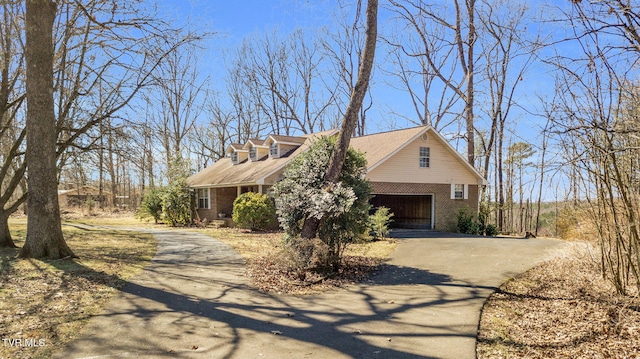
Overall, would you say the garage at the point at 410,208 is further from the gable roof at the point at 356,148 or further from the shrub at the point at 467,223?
the gable roof at the point at 356,148

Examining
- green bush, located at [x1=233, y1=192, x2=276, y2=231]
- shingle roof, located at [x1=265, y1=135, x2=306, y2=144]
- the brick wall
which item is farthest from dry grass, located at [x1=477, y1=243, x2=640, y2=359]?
shingle roof, located at [x1=265, y1=135, x2=306, y2=144]

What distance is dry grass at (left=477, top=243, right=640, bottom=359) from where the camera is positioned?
4.93 meters

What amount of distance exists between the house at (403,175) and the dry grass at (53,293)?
1030 centimetres

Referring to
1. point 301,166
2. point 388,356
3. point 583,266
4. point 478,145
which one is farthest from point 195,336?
point 478,145

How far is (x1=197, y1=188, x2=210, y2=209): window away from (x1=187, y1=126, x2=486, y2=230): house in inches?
20.7

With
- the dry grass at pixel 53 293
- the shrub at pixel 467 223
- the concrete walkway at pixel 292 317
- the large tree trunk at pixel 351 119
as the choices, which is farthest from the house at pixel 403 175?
the dry grass at pixel 53 293

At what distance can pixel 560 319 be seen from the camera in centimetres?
609

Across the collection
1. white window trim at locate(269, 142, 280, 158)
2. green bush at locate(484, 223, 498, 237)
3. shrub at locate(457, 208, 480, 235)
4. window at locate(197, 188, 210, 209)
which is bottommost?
green bush at locate(484, 223, 498, 237)

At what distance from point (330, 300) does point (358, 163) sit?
3.95 m

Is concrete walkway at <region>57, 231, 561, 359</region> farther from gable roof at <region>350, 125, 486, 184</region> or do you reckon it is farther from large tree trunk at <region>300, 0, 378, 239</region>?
gable roof at <region>350, 125, 486, 184</region>

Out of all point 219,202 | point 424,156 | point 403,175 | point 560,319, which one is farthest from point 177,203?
point 560,319

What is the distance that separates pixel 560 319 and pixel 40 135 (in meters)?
11.4

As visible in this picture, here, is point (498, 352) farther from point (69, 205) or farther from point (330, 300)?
point (69, 205)

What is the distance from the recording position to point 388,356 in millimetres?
4590
